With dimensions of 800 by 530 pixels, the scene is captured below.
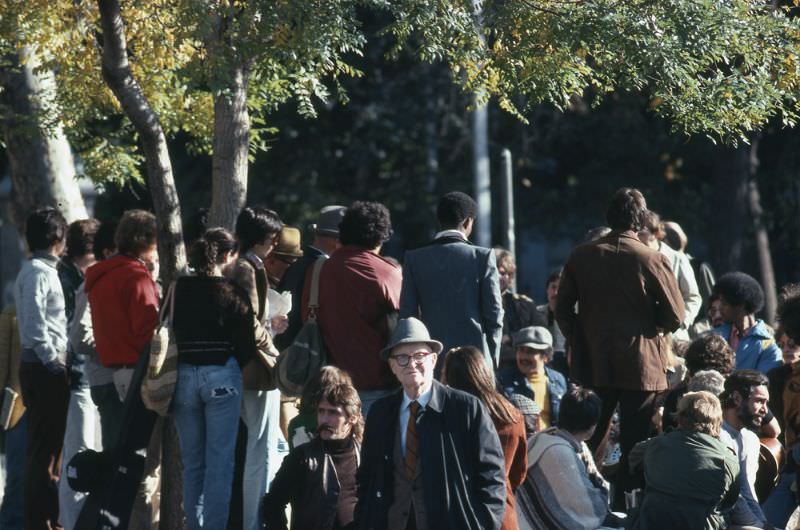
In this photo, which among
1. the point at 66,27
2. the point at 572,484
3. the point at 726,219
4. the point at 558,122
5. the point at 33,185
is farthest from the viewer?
the point at 558,122

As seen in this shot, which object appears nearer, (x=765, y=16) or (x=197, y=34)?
(x=765, y=16)

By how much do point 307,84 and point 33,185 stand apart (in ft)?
13.2

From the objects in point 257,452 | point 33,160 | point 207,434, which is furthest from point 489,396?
point 33,160

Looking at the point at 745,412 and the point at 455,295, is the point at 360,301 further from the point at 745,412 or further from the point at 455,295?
the point at 745,412

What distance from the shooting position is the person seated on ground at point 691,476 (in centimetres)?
689

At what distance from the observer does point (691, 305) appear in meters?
9.74

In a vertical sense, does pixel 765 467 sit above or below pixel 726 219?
below

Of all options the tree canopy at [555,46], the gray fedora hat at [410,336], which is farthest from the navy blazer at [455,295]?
the gray fedora hat at [410,336]

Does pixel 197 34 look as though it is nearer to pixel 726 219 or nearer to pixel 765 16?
pixel 765 16

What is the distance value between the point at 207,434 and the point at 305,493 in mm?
1133

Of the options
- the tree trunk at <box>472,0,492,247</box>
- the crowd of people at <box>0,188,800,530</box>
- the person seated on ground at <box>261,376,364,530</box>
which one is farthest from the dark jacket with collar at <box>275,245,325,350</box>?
the tree trunk at <box>472,0,492,247</box>

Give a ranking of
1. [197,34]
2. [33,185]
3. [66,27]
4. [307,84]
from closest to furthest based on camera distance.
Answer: [197,34], [307,84], [66,27], [33,185]

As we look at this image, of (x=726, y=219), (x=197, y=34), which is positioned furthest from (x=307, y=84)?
(x=726, y=219)

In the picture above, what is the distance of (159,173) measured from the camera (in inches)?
319
